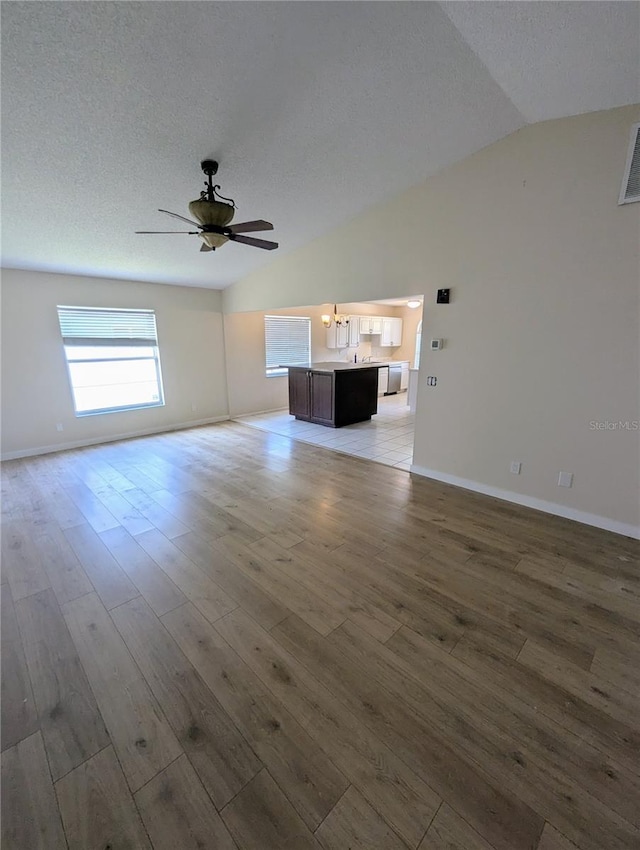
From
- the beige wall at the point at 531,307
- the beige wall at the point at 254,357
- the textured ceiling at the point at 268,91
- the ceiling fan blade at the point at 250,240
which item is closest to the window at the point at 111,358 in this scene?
the beige wall at the point at 254,357

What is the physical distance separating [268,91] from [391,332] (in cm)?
758

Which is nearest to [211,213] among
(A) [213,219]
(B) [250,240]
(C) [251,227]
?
(A) [213,219]

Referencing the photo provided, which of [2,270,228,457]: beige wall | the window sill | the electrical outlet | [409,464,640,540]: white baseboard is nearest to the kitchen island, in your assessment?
[2,270,228,457]: beige wall

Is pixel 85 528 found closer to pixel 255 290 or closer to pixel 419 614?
pixel 419 614

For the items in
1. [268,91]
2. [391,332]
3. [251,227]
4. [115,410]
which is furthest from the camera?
[391,332]

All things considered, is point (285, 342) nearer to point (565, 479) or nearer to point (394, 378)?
point (394, 378)

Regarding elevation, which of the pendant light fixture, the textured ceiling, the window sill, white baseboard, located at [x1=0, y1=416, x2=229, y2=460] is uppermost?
the textured ceiling

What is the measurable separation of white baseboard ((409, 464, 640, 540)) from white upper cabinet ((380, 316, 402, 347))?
5966 millimetres

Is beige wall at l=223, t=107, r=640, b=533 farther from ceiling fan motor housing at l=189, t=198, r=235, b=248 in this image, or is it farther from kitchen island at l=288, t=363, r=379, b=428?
kitchen island at l=288, t=363, r=379, b=428

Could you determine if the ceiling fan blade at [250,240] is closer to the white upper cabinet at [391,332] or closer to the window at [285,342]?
the window at [285,342]

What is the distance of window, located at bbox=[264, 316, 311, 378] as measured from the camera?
711cm

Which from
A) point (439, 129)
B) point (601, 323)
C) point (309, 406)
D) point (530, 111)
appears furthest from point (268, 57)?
point (309, 406)

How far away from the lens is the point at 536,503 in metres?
3.15

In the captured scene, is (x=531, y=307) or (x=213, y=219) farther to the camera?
(x=531, y=307)
